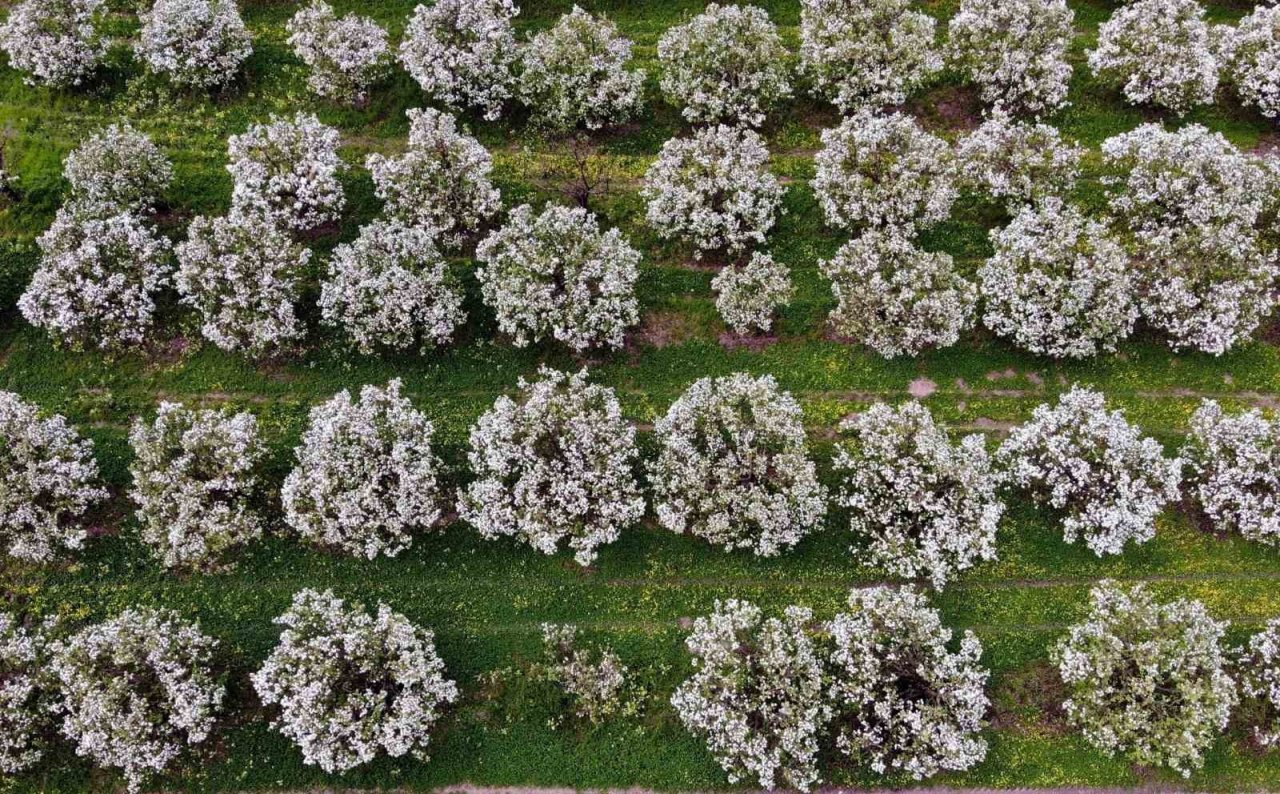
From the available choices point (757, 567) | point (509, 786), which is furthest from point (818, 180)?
point (509, 786)

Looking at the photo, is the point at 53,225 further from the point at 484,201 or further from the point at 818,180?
the point at 818,180

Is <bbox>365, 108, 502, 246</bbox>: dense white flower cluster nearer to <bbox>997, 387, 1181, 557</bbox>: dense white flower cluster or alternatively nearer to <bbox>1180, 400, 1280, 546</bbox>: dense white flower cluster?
<bbox>997, 387, 1181, 557</bbox>: dense white flower cluster

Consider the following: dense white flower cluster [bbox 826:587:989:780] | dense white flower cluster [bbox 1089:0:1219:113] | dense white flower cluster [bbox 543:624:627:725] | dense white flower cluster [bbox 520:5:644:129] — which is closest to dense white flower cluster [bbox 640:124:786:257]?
dense white flower cluster [bbox 520:5:644:129]

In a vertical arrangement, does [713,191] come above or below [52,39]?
below

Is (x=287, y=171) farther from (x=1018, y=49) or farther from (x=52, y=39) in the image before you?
(x=1018, y=49)

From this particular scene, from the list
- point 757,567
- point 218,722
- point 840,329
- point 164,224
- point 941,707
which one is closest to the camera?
point 941,707

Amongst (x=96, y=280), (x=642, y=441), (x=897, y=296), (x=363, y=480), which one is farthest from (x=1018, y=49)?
(x=96, y=280)
